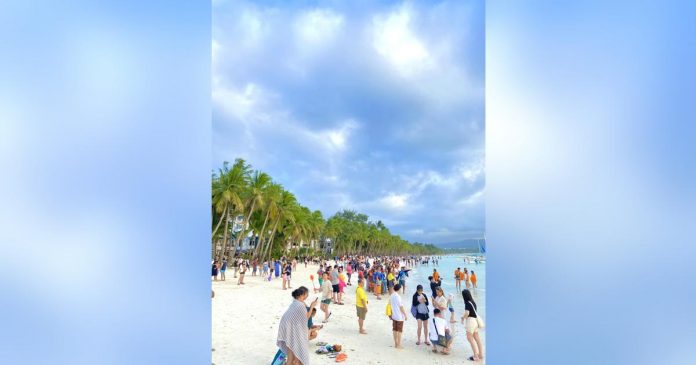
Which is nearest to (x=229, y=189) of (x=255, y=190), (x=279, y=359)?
(x=255, y=190)

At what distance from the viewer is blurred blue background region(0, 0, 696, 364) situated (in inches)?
101

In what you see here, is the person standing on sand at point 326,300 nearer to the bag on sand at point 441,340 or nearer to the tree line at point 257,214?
the bag on sand at point 441,340

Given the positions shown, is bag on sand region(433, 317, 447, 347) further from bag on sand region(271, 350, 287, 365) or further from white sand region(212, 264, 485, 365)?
bag on sand region(271, 350, 287, 365)
